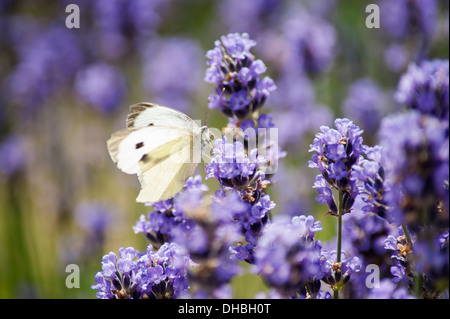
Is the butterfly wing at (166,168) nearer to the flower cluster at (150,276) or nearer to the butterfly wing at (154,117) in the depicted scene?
the butterfly wing at (154,117)

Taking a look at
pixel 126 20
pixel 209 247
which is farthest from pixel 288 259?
pixel 126 20

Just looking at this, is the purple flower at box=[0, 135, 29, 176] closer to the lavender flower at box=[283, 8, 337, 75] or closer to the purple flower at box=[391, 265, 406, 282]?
the lavender flower at box=[283, 8, 337, 75]

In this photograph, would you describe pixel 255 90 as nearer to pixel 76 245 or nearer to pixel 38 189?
pixel 76 245

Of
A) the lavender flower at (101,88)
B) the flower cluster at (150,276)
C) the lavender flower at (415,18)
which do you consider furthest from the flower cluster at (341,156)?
the lavender flower at (101,88)

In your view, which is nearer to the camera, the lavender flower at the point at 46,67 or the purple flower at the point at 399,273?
the purple flower at the point at 399,273

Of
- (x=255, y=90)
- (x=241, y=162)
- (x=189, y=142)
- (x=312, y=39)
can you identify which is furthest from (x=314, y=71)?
(x=241, y=162)

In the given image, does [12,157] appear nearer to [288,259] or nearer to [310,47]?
[310,47]

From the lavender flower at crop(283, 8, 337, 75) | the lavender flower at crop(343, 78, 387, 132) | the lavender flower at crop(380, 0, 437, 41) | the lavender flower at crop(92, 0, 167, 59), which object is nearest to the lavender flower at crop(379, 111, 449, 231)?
the lavender flower at crop(380, 0, 437, 41)
